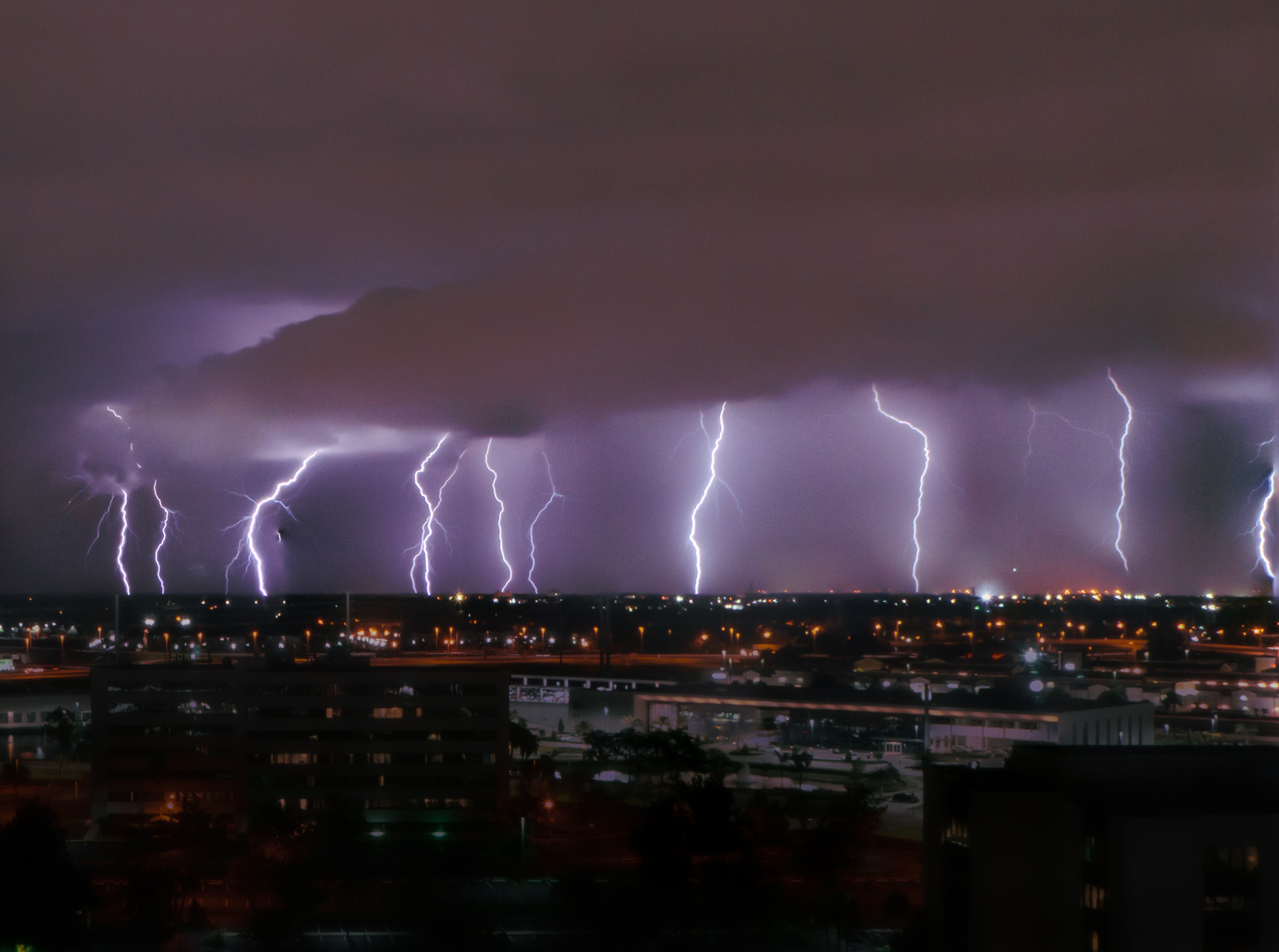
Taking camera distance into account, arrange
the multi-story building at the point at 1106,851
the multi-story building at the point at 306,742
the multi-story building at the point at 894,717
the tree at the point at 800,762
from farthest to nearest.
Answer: the multi-story building at the point at 894,717 → the tree at the point at 800,762 → the multi-story building at the point at 306,742 → the multi-story building at the point at 1106,851

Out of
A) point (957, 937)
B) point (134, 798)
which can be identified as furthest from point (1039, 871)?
point (134, 798)

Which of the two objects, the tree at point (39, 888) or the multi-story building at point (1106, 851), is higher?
the multi-story building at point (1106, 851)

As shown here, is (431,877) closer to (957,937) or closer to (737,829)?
(737,829)

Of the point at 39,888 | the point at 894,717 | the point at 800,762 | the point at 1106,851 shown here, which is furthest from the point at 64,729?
the point at 1106,851

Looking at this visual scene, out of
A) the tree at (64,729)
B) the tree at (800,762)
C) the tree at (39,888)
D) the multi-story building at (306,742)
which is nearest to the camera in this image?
the tree at (39,888)

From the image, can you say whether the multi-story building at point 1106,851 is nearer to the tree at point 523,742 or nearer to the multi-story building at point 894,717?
the multi-story building at point 894,717

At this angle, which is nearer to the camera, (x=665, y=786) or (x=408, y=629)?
(x=665, y=786)

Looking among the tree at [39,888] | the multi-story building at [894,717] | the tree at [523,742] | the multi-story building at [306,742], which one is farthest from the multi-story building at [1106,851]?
the tree at [523,742]
